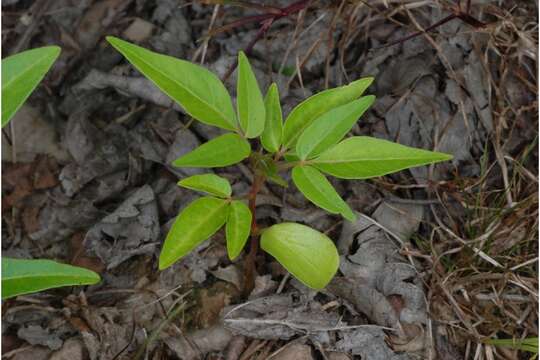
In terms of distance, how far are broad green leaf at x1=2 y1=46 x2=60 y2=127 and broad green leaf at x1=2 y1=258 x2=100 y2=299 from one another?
0.65 ft

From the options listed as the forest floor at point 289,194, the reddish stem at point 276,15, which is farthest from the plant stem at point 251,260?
the reddish stem at point 276,15

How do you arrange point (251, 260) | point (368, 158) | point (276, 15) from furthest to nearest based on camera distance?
1. point (276, 15)
2. point (251, 260)
3. point (368, 158)

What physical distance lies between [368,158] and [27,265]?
20.3 inches

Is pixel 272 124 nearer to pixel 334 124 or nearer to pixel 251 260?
pixel 334 124

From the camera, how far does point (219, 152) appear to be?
1.06 metres

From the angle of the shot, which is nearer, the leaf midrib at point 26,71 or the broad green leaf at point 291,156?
the leaf midrib at point 26,71

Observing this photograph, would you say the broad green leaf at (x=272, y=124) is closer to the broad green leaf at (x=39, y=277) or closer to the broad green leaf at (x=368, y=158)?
the broad green leaf at (x=368, y=158)

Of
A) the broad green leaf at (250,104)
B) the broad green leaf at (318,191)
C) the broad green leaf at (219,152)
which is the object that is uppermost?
the broad green leaf at (250,104)

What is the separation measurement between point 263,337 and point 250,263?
0.46ft

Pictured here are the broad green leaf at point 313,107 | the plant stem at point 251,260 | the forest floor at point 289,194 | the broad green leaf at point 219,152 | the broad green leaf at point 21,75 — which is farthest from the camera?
the forest floor at point 289,194

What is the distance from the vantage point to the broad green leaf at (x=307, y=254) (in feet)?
3.75

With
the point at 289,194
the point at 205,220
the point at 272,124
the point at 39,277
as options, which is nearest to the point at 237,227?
the point at 205,220

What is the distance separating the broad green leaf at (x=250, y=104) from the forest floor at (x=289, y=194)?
0.41m

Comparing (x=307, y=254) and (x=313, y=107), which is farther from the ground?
(x=313, y=107)
